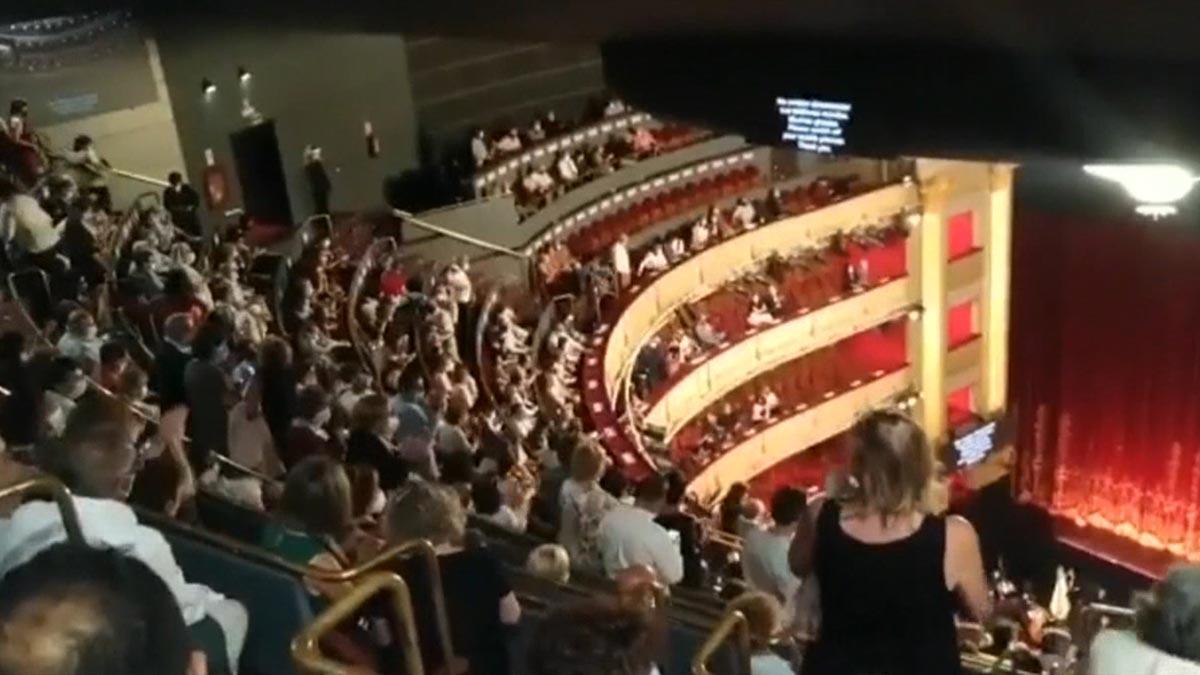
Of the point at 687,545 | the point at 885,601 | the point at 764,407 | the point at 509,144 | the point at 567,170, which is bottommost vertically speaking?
the point at 764,407

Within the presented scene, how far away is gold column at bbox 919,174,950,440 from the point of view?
19703 mm

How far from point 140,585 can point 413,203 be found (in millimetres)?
16110

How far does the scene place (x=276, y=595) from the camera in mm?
3973

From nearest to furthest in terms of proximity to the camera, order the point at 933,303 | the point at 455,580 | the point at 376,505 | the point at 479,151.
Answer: the point at 455,580, the point at 376,505, the point at 479,151, the point at 933,303

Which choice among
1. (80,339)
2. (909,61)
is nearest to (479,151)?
(80,339)

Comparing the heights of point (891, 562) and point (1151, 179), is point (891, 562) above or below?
below

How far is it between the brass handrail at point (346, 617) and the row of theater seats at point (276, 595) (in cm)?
19

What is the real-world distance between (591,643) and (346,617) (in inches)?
39.7

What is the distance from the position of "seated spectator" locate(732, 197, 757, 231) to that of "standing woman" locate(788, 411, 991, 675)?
15356 mm

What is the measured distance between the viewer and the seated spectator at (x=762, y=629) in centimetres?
412

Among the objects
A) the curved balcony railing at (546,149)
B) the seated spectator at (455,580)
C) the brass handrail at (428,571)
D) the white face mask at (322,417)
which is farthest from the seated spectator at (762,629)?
the curved balcony railing at (546,149)

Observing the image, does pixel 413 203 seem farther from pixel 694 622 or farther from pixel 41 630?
pixel 41 630

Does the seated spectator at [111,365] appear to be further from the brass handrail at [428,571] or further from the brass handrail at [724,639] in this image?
the brass handrail at [724,639]

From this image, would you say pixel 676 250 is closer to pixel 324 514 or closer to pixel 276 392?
pixel 276 392
